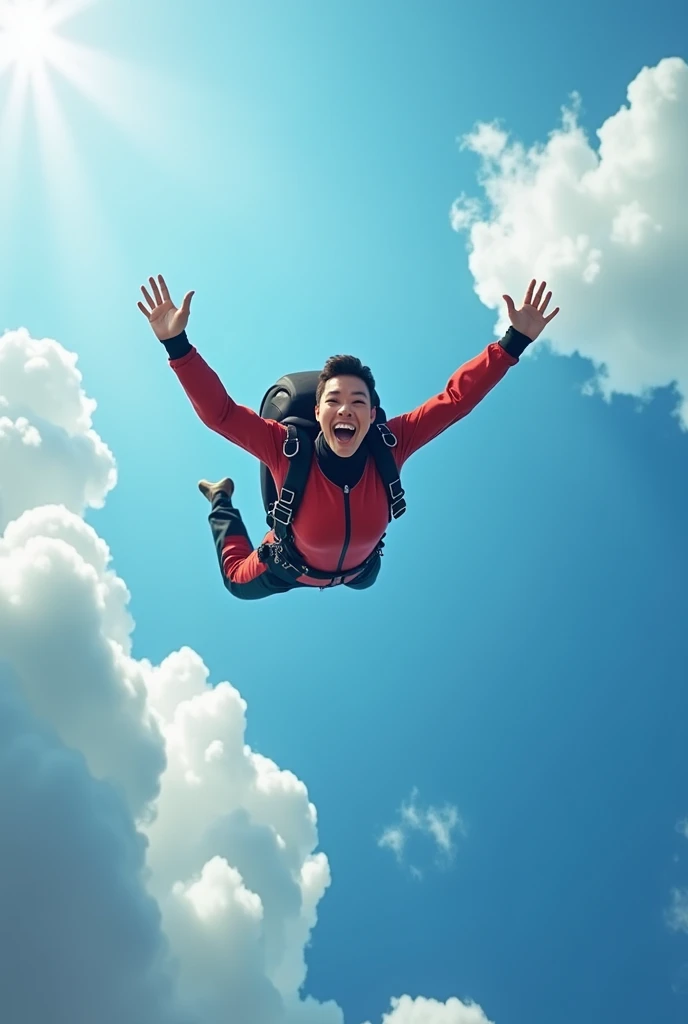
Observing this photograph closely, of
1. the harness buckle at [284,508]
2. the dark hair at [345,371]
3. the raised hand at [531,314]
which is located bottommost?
the harness buckle at [284,508]

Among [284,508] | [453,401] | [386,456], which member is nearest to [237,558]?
[284,508]

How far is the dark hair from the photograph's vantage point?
291 inches

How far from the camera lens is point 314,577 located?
27.1 ft

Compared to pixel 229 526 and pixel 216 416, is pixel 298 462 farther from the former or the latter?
pixel 229 526

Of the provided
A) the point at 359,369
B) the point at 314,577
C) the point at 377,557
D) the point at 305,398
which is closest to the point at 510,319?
the point at 359,369

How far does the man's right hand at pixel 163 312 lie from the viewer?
666 cm

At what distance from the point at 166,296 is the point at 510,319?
385 centimetres

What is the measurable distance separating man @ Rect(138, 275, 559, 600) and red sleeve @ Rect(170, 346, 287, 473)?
0.03 ft

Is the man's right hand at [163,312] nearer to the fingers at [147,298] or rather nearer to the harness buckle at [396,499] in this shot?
the fingers at [147,298]

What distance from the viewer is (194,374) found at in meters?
6.66

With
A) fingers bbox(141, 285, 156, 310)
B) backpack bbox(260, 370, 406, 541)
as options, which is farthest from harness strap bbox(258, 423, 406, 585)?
fingers bbox(141, 285, 156, 310)

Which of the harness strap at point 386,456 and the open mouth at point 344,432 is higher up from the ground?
the harness strap at point 386,456

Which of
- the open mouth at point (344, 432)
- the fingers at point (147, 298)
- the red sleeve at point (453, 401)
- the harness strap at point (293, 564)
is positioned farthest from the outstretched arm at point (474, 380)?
the fingers at point (147, 298)

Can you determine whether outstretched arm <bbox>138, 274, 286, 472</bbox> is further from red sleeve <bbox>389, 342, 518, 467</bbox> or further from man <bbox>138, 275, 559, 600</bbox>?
red sleeve <bbox>389, 342, 518, 467</bbox>
